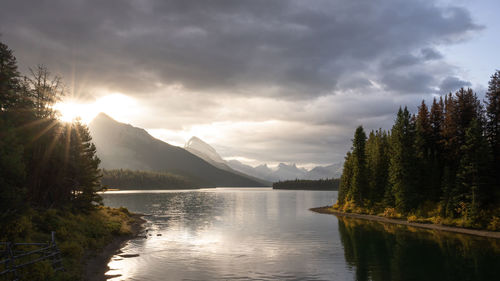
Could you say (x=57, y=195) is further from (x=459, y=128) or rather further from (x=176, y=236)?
(x=459, y=128)

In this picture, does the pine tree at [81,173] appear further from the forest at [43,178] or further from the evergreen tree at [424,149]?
the evergreen tree at [424,149]

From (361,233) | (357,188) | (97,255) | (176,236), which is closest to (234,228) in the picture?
(176,236)

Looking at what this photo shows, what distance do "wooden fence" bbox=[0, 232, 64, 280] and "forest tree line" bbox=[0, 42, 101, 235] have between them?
390cm

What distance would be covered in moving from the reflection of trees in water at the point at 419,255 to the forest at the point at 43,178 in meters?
33.6

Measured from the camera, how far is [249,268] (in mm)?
40688

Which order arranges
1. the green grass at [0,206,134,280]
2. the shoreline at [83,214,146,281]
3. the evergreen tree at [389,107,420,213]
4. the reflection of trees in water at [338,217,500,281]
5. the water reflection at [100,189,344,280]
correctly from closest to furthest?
the green grass at [0,206,134,280] < the shoreline at [83,214,146,281] < the water reflection at [100,189,344,280] < the reflection of trees in water at [338,217,500,281] < the evergreen tree at [389,107,420,213]

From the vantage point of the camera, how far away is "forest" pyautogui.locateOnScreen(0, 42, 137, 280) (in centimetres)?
3114

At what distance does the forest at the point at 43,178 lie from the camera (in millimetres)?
31141

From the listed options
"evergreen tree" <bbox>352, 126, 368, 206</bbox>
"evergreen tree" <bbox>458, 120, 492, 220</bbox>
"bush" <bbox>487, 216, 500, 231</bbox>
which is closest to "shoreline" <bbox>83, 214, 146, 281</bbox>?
"evergreen tree" <bbox>458, 120, 492, 220</bbox>

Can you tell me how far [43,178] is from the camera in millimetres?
58156

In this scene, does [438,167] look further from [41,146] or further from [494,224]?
[41,146]

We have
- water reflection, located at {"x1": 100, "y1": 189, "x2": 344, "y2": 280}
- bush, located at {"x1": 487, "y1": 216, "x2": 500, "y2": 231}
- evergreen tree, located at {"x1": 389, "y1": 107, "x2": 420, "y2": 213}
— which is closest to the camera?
water reflection, located at {"x1": 100, "y1": 189, "x2": 344, "y2": 280}

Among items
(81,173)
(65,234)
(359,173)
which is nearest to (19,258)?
(65,234)

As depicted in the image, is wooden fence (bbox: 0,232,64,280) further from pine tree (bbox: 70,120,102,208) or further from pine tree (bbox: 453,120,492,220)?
pine tree (bbox: 453,120,492,220)
